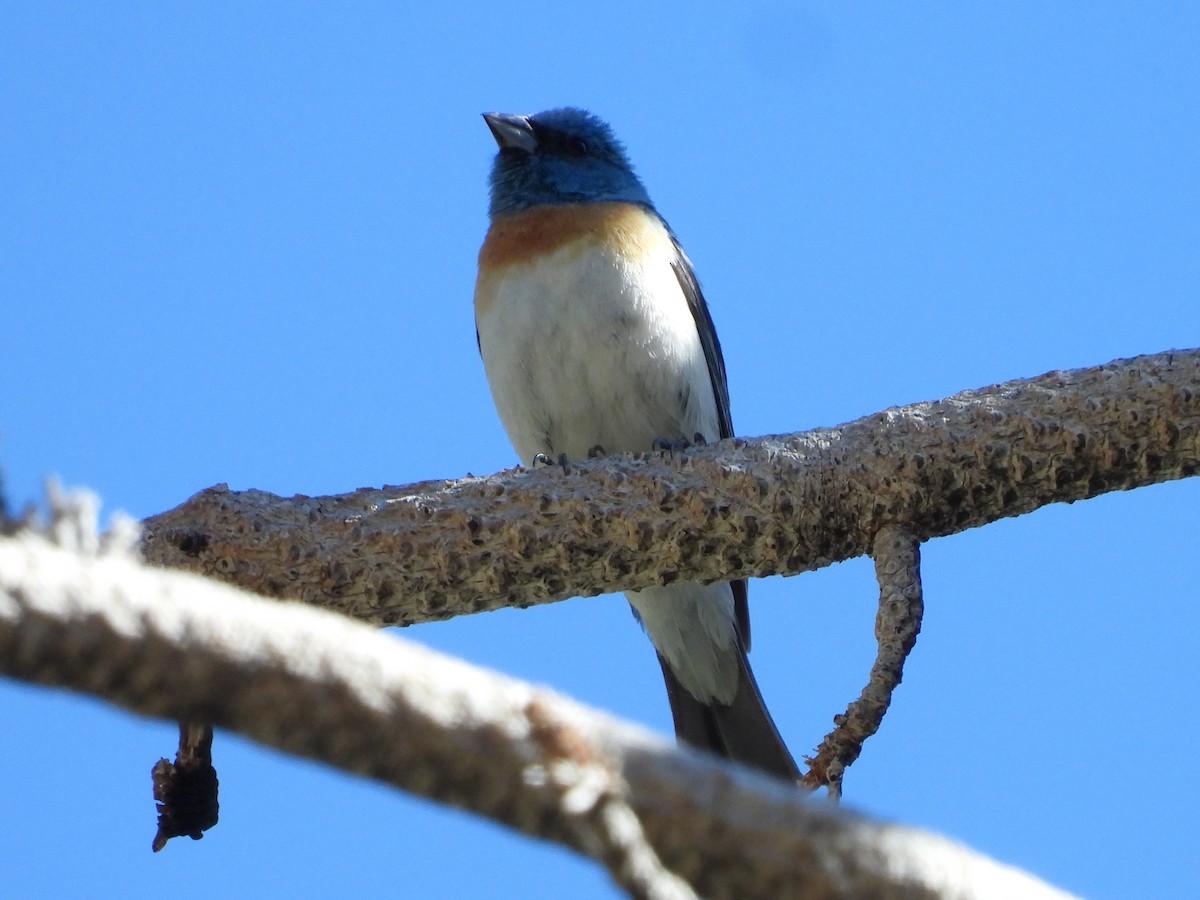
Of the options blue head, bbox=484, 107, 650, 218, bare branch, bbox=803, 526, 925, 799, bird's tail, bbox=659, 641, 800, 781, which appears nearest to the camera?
bare branch, bbox=803, 526, 925, 799

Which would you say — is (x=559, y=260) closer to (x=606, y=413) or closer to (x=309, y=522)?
(x=606, y=413)

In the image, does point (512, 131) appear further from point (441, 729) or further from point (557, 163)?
point (441, 729)

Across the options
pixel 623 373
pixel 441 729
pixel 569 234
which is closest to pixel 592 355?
pixel 623 373

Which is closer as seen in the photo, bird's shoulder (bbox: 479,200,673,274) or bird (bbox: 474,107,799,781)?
bird (bbox: 474,107,799,781)

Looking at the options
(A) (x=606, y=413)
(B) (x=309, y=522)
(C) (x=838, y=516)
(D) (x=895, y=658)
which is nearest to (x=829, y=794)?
(D) (x=895, y=658)

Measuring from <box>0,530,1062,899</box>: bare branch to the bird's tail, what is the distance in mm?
4053

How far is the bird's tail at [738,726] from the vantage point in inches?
224

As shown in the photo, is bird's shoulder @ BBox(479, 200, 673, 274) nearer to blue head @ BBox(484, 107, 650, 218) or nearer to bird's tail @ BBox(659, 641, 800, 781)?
blue head @ BBox(484, 107, 650, 218)

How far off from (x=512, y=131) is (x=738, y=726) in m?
3.31

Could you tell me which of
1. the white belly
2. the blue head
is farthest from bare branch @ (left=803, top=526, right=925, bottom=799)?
the blue head

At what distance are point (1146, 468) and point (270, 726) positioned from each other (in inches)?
130

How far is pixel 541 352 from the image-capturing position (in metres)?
6.10

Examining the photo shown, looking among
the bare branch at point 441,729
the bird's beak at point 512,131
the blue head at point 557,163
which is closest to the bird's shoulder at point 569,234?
the blue head at point 557,163

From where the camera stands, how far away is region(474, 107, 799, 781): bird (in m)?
6.05
